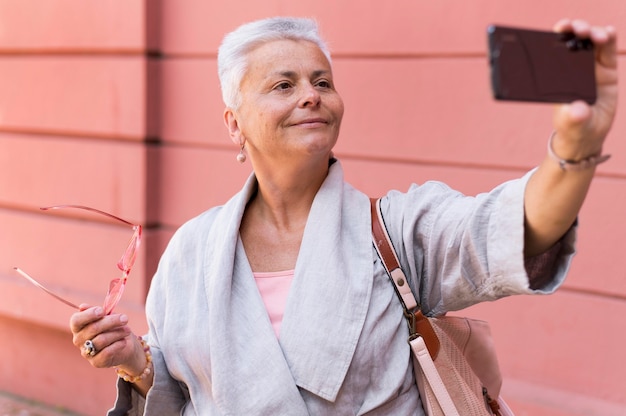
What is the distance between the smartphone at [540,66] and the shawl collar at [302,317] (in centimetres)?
80

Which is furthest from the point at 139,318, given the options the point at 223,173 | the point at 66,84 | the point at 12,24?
the point at 12,24

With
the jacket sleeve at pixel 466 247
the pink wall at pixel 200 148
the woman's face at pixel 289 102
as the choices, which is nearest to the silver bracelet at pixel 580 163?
the jacket sleeve at pixel 466 247

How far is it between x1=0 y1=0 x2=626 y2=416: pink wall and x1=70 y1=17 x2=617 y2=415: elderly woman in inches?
65.6

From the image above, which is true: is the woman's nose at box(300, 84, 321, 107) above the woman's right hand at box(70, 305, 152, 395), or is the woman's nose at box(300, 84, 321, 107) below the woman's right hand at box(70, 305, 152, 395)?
above

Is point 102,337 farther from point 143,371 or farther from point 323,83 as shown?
point 323,83

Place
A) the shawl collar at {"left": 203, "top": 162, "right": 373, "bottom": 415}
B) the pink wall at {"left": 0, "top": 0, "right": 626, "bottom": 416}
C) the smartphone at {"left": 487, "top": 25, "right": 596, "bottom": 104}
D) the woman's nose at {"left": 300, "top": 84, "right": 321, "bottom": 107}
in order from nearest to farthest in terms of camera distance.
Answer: the smartphone at {"left": 487, "top": 25, "right": 596, "bottom": 104} → the shawl collar at {"left": 203, "top": 162, "right": 373, "bottom": 415} → the woman's nose at {"left": 300, "top": 84, "right": 321, "bottom": 107} → the pink wall at {"left": 0, "top": 0, "right": 626, "bottom": 416}

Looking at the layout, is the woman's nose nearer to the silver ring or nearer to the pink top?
the pink top

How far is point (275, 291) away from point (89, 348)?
50 centimetres

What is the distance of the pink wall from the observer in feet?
12.9

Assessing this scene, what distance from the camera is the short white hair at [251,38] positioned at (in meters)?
2.53

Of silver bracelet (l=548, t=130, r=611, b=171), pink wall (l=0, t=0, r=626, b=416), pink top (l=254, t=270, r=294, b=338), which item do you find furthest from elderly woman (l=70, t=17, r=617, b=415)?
pink wall (l=0, t=0, r=626, b=416)

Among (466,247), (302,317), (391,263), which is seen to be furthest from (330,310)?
Answer: (466,247)

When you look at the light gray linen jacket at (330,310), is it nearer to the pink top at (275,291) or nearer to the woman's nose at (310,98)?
the pink top at (275,291)

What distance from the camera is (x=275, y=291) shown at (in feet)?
8.14
